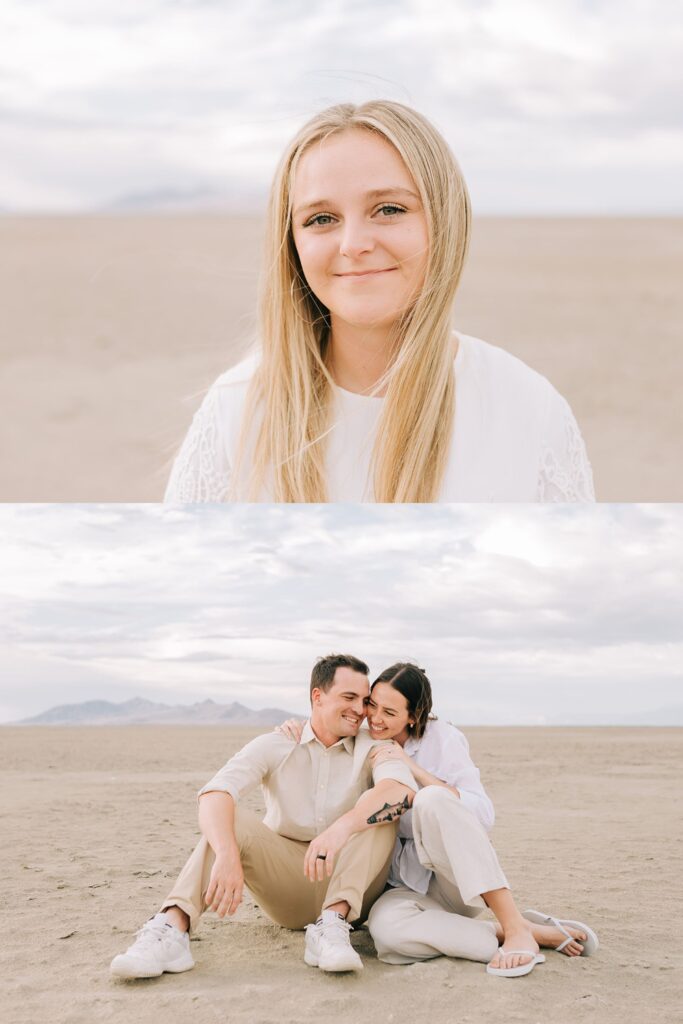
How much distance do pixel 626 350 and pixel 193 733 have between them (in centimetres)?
1218

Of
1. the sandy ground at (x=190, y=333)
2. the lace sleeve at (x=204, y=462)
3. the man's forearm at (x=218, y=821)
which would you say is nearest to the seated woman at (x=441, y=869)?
the man's forearm at (x=218, y=821)

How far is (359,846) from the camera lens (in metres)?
3.01

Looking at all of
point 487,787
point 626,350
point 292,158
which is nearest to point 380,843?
point 292,158

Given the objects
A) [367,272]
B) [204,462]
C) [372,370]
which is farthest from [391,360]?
[204,462]

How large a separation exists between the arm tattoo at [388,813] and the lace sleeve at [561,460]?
83 centimetres

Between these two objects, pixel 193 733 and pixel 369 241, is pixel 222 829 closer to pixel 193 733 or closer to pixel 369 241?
pixel 369 241

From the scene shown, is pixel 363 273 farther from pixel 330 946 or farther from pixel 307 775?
pixel 330 946

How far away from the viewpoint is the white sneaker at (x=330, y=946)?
2.81 m

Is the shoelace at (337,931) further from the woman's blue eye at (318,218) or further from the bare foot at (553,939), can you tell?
the woman's blue eye at (318,218)

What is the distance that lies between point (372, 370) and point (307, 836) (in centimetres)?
123

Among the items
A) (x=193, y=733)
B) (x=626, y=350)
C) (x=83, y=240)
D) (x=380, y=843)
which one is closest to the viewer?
(x=380, y=843)

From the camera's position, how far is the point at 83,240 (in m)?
24.9

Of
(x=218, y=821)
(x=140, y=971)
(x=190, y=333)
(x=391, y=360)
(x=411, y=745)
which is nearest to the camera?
(x=140, y=971)

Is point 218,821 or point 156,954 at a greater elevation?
point 218,821
